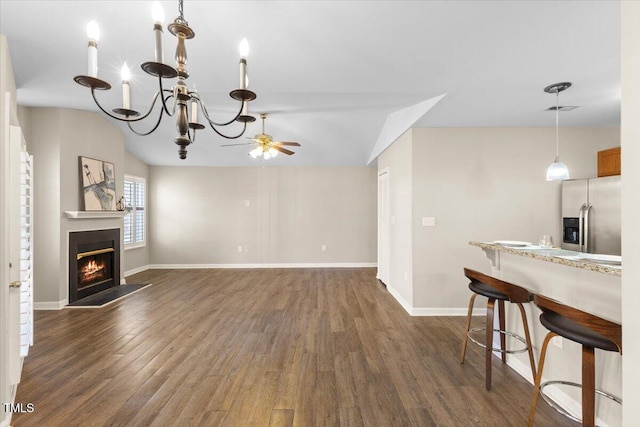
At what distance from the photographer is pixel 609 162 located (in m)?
3.80

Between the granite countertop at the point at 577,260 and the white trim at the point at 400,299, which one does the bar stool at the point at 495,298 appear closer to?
the granite countertop at the point at 577,260

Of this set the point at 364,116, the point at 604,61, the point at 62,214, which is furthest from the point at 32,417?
the point at 604,61

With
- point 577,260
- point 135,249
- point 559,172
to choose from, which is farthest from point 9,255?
point 135,249

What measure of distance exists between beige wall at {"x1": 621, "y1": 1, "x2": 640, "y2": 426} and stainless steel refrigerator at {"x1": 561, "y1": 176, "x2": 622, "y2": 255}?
3.11 metres

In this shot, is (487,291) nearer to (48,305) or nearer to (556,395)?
(556,395)

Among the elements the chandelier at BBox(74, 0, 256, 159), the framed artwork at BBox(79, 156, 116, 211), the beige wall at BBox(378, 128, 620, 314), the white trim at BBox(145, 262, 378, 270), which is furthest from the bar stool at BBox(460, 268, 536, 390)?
the framed artwork at BBox(79, 156, 116, 211)

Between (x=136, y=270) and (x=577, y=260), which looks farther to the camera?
(x=136, y=270)

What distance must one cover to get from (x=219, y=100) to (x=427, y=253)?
3348mm

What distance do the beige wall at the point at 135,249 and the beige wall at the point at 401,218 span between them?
5.43m

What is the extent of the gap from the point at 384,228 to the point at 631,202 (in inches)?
185

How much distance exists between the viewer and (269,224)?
744 centimetres

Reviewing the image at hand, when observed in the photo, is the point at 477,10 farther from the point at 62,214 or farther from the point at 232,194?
the point at 232,194

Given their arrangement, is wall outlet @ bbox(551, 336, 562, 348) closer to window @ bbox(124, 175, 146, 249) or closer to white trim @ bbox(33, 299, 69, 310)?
white trim @ bbox(33, 299, 69, 310)

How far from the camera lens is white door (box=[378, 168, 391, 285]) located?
17.9 feet
